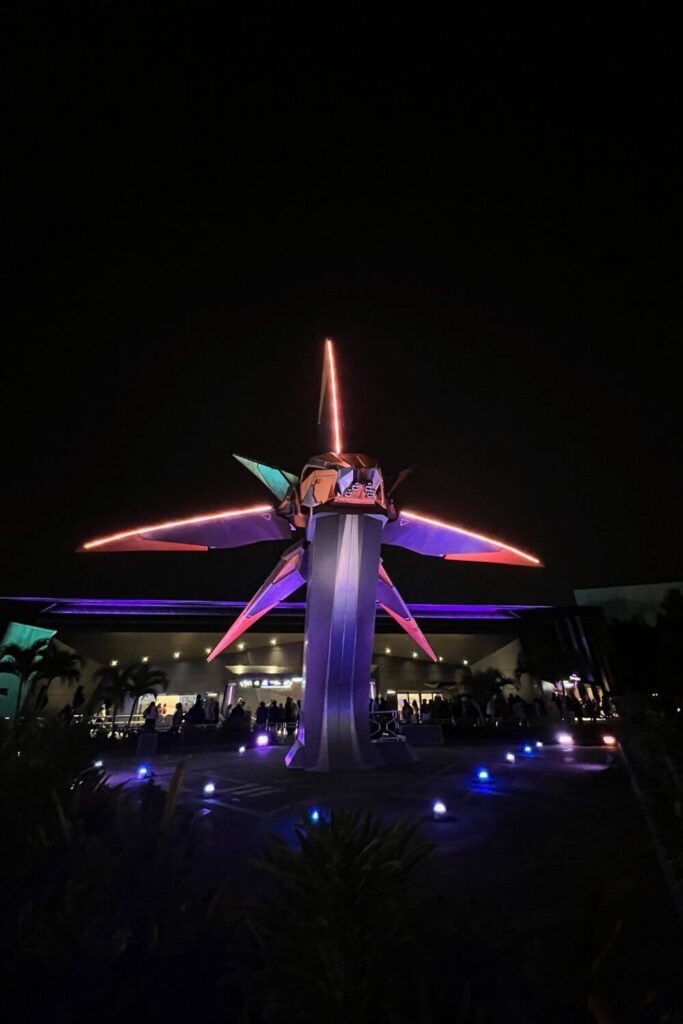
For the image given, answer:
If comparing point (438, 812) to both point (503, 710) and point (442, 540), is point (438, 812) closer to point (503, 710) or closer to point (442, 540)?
point (442, 540)

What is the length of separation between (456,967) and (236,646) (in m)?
34.8

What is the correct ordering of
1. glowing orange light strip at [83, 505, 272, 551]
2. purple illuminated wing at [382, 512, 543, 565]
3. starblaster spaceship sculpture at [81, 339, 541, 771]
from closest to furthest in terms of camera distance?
starblaster spaceship sculpture at [81, 339, 541, 771], glowing orange light strip at [83, 505, 272, 551], purple illuminated wing at [382, 512, 543, 565]

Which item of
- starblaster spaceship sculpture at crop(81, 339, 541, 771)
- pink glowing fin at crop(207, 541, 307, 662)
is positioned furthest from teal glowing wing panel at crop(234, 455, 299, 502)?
pink glowing fin at crop(207, 541, 307, 662)

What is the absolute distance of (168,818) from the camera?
3.61 meters

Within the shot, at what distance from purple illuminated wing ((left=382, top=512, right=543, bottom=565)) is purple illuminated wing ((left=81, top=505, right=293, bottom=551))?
11.9 feet

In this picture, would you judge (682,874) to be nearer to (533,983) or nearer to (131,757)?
(533,983)

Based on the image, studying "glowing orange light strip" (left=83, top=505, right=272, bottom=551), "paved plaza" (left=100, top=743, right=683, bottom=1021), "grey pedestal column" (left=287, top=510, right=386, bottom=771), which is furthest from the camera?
"glowing orange light strip" (left=83, top=505, right=272, bottom=551)

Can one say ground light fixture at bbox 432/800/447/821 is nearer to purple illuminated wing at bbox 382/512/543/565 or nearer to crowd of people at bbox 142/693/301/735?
purple illuminated wing at bbox 382/512/543/565

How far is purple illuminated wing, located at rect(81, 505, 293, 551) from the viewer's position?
15.4m

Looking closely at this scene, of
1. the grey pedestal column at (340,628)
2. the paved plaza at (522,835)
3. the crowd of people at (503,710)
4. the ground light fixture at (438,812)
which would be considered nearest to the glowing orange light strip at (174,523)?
the grey pedestal column at (340,628)

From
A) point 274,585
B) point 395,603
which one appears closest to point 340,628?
point 274,585

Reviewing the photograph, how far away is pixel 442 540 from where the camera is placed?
1688 cm

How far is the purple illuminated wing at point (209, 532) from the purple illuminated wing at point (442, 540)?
3.61 metres

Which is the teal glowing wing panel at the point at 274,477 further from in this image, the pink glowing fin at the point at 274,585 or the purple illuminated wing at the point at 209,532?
the pink glowing fin at the point at 274,585
